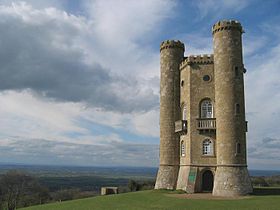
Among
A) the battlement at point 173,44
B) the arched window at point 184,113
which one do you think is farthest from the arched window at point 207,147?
the battlement at point 173,44

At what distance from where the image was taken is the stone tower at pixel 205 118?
33625 millimetres

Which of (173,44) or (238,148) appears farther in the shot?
(173,44)

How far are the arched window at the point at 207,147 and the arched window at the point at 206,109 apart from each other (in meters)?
2.60

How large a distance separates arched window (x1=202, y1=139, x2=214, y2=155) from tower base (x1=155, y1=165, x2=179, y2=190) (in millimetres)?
4648

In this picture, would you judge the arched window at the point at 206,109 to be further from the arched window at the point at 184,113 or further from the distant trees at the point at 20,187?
the distant trees at the point at 20,187

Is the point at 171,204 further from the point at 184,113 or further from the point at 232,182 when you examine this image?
the point at 184,113

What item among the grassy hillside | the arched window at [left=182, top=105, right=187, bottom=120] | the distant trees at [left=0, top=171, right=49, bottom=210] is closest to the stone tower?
the arched window at [left=182, top=105, right=187, bottom=120]

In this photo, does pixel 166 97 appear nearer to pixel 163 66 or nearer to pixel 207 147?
A: pixel 163 66

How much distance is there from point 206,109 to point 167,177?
858 cm

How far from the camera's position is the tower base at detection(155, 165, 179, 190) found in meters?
39.4

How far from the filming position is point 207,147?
3666 cm

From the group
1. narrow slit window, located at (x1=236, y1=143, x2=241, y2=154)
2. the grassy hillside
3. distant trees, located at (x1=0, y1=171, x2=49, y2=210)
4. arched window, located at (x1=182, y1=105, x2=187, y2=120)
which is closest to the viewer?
the grassy hillside

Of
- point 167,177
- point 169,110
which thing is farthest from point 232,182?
point 169,110

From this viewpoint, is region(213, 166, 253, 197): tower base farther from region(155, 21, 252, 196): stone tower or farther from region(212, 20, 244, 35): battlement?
region(212, 20, 244, 35): battlement
